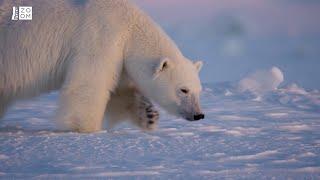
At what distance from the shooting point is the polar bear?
6.31 metres

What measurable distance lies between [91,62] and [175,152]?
206 centimetres

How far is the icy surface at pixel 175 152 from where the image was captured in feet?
12.9

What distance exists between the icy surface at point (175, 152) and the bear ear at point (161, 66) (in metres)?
0.67

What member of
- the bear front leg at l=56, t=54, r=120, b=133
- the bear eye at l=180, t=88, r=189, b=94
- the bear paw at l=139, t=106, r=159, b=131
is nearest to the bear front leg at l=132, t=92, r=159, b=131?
the bear paw at l=139, t=106, r=159, b=131

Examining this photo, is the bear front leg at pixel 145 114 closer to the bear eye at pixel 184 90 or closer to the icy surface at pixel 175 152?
the icy surface at pixel 175 152

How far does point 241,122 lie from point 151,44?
172cm

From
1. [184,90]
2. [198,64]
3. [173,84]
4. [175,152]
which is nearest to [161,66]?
[173,84]

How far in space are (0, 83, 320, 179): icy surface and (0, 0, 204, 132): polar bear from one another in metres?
0.44

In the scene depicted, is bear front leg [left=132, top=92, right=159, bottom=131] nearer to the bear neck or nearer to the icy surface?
the icy surface

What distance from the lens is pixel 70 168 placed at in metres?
4.02

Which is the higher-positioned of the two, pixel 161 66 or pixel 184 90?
pixel 161 66

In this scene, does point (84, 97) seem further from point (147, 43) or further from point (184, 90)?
point (184, 90)

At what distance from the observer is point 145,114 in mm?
6887

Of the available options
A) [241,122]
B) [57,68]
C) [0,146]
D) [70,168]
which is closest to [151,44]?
[57,68]
